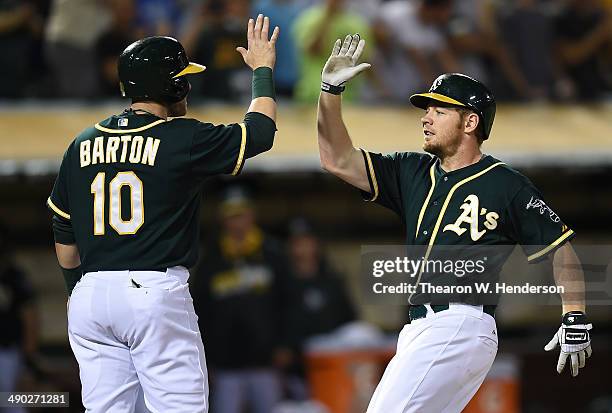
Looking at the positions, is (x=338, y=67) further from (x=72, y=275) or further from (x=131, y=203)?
(x=72, y=275)

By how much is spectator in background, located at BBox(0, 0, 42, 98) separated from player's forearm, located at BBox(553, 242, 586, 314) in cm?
513

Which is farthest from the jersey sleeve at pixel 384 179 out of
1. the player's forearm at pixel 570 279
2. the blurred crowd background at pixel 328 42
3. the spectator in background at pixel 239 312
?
the blurred crowd background at pixel 328 42

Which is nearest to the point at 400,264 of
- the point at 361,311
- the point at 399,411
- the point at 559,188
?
the point at 399,411

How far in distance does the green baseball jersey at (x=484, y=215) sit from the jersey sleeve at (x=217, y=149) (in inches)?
35.5

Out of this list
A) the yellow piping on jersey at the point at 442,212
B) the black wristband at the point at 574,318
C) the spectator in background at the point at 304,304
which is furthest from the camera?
the spectator in background at the point at 304,304

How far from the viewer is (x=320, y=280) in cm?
909

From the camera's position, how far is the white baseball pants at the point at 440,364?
15.3 feet

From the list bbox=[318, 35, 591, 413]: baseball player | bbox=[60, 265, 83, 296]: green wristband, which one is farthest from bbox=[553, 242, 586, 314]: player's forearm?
bbox=[60, 265, 83, 296]: green wristband

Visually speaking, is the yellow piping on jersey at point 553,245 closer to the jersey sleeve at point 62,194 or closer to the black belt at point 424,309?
the black belt at point 424,309

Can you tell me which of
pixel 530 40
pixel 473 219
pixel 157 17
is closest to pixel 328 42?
pixel 157 17

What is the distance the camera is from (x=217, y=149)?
4.57 m

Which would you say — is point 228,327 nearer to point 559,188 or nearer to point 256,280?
point 256,280

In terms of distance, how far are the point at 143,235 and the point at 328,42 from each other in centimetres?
486

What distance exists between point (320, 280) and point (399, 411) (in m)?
4.46
